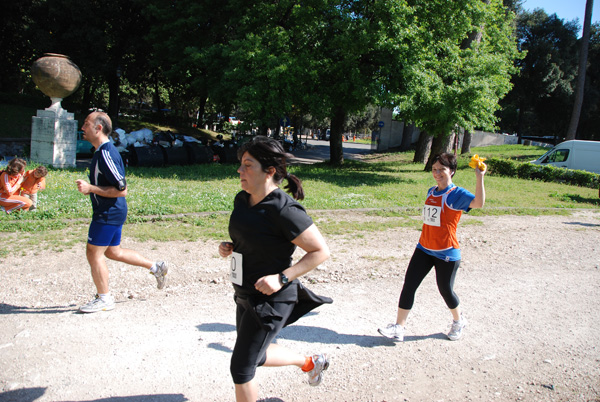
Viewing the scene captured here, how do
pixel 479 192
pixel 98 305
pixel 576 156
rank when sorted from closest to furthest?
1. pixel 479 192
2. pixel 98 305
3. pixel 576 156

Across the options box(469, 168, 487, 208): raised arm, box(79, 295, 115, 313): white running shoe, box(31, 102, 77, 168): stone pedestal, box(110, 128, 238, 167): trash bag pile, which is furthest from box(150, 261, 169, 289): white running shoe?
box(110, 128, 238, 167): trash bag pile

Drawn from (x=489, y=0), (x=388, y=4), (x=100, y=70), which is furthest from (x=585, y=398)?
(x=100, y=70)

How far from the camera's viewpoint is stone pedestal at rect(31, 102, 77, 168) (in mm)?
14938

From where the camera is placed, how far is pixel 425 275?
4.17 m

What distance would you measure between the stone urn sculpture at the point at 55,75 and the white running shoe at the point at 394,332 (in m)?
15.2

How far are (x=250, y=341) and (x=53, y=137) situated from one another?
49.3 ft

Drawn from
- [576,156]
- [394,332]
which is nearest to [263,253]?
[394,332]

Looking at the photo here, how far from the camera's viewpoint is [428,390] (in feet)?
11.0

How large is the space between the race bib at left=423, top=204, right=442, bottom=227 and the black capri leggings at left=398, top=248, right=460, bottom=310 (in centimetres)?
30

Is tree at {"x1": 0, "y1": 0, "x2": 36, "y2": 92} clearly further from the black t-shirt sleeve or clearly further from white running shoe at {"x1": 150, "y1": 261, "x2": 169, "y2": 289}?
the black t-shirt sleeve

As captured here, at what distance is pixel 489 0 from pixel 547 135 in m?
44.2

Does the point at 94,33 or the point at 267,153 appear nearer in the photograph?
the point at 267,153

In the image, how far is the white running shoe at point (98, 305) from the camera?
14.3 ft

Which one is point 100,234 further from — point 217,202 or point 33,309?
point 217,202
